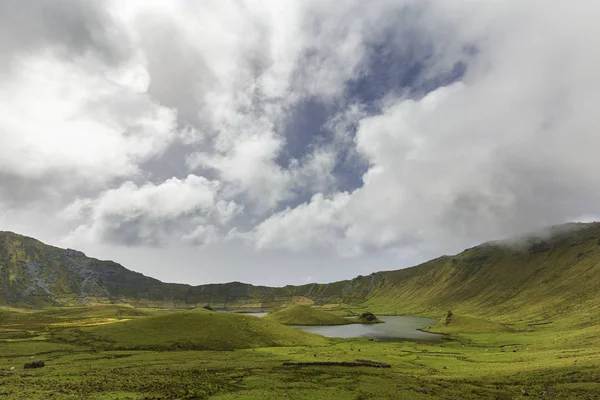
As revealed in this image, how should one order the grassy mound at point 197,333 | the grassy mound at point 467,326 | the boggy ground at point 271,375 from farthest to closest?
1. the grassy mound at point 467,326
2. the grassy mound at point 197,333
3. the boggy ground at point 271,375

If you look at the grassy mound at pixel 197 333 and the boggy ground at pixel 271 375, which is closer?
the boggy ground at pixel 271 375

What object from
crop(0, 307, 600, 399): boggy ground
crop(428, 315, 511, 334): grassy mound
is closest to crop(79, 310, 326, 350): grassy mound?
crop(0, 307, 600, 399): boggy ground

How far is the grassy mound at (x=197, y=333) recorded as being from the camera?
94.1m

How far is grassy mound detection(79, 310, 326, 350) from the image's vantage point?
94125mm

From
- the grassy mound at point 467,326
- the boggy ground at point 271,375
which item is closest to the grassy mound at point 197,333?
the boggy ground at point 271,375

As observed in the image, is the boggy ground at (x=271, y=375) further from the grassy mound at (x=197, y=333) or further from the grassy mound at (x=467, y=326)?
the grassy mound at (x=467, y=326)

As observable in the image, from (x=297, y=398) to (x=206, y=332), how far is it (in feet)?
226

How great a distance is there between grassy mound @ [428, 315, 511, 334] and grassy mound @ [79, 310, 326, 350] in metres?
81.5

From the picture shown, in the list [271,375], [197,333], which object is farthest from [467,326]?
[271,375]

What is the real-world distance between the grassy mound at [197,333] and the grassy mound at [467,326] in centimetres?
8146

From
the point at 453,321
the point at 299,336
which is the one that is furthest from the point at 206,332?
the point at 453,321

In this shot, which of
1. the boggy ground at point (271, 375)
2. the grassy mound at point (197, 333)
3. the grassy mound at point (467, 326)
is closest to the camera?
the boggy ground at point (271, 375)

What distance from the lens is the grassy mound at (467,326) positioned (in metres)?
156

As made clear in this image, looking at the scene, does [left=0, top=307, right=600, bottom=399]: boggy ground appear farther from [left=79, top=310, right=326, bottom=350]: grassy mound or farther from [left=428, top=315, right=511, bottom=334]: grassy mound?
[left=428, top=315, right=511, bottom=334]: grassy mound
